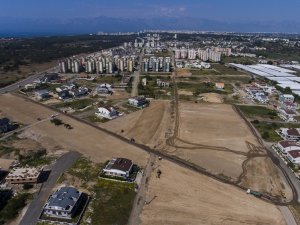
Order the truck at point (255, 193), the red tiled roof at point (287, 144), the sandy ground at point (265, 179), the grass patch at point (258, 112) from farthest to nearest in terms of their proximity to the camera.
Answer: the grass patch at point (258, 112) → the red tiled roof at point (287, 144) → the sandy ground at point (265, 179) → the truck at point (255, 193)

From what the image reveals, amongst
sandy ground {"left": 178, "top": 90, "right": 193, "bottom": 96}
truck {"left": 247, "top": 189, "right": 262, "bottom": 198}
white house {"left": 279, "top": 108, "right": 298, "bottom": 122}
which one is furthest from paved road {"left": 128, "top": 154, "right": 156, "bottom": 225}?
sandy ground {"left": 178, "top": 90, "right": 193, "bottom": 96}

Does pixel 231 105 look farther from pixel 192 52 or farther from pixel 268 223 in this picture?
pixel 192 52

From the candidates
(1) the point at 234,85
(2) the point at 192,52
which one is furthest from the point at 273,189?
(2) the point at 192,52

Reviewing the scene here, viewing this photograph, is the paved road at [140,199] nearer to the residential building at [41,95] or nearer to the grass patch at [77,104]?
the grass patch at [77,104]

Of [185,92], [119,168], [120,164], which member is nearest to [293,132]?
[120,164]

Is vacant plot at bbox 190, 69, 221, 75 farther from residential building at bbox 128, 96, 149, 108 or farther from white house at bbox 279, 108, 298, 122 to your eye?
residential building at bbox 128, 96, 149, 108

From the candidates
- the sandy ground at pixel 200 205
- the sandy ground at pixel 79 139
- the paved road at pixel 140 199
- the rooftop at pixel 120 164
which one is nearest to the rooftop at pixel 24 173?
the rooftop at pixel 120 164
